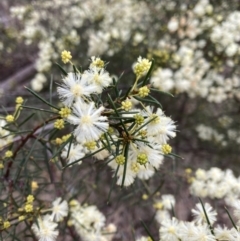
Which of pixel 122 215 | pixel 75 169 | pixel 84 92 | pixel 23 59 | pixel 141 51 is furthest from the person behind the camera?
pixel 23 59

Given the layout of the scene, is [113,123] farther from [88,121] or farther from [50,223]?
[50,223]

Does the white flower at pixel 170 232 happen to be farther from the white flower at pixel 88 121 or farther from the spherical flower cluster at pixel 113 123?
the white flower at pixel 88 121

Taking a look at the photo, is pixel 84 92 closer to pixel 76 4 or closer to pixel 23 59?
pixel 76 4

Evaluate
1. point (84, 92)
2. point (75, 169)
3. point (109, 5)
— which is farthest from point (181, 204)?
point (84, 92)

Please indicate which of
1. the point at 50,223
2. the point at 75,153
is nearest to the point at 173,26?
the point at 75,153

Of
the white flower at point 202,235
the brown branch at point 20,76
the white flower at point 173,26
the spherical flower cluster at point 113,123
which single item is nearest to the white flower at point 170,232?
the white flower at point 202,235

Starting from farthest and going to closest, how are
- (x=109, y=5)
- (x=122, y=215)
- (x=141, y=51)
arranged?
(x=109, y=5), (x=122, y=215), (x=141, y=51)
